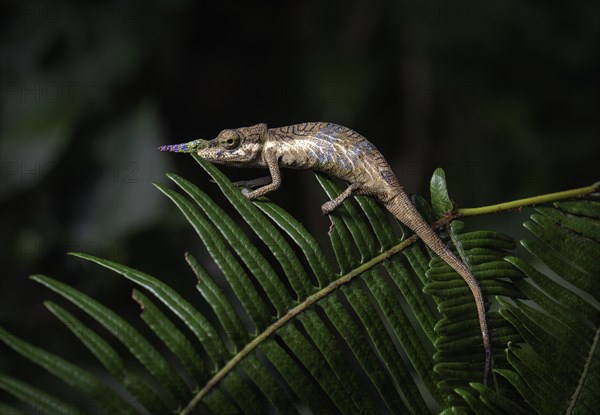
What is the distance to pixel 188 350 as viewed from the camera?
1261mm

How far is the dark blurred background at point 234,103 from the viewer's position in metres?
3.70

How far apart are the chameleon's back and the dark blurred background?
95 centimetres

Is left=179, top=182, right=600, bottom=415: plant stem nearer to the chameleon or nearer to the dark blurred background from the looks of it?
the chameleon

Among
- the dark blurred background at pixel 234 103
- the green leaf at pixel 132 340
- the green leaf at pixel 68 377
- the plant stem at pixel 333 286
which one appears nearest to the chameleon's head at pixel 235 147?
the dark blurred background at pixel 234 103

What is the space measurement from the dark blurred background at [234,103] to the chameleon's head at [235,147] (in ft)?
2.94

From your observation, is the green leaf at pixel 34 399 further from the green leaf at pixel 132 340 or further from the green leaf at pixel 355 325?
the green leaf at pixel 132 340

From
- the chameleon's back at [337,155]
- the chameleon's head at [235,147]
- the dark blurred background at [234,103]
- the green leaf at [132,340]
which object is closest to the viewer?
the green leaf at [132,340]

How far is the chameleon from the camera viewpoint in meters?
2.13

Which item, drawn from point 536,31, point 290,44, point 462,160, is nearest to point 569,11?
point 536,31

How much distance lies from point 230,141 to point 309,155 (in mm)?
329

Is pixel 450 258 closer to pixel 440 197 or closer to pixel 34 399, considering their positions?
pixel 440 197

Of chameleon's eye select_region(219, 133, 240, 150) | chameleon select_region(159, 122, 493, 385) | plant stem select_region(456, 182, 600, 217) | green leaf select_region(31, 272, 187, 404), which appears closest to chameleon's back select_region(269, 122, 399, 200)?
chameleon select_region(159, 122, 493, 385)

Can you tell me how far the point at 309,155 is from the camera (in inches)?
94.3

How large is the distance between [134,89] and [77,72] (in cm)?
40
